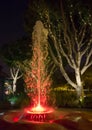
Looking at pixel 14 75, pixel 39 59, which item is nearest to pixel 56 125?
pixel 39 59

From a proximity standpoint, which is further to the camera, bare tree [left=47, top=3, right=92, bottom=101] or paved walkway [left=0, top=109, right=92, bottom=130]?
bare tree [left=47, top=3, right=92, bottom=101]

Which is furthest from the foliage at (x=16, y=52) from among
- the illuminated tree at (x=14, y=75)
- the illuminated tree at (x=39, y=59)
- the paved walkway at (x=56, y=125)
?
the paved walkway at (x=56, y=125)

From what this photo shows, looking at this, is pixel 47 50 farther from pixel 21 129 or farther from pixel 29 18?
pixel 21 129

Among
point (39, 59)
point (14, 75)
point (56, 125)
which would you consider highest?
point (14, 75)

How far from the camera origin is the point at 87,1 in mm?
20328

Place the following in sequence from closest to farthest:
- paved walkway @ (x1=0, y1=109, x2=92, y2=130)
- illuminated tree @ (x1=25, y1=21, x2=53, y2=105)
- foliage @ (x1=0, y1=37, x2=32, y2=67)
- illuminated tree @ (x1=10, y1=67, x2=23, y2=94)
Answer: paved walkway @ (x1=0, y1=109, x2=92, y2=130), illuminated tree @ (x1=25, y1=21, x2=53, y2=105), foliage @ (x1=0, y1=37, x2=32, y2=67), illuminated tree @ (x1=10, y1=67, x2=23, y2=94)

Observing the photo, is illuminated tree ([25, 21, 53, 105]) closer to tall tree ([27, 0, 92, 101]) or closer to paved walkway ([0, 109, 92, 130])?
tall tree ([27, 0, 92, 101])

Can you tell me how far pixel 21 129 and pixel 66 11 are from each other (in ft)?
42.7

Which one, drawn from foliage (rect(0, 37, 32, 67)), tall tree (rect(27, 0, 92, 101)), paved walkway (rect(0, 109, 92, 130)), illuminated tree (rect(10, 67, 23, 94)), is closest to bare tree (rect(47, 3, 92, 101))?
tall tree (rect(27, 0, 92, 101))

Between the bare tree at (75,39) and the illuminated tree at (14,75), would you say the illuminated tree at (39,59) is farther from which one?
the illuminated tree at (14,75)

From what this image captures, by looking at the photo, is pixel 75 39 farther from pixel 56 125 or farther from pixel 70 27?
pixel 56 125

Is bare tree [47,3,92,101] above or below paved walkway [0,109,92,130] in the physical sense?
above

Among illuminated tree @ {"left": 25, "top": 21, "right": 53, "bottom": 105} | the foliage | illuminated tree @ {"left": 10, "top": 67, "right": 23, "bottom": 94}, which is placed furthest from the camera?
illuminated tree @ {"left": 10, "top": 67, "right": 23, "bottom": 94}

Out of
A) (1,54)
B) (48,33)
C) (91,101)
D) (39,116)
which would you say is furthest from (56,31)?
(1,54)
